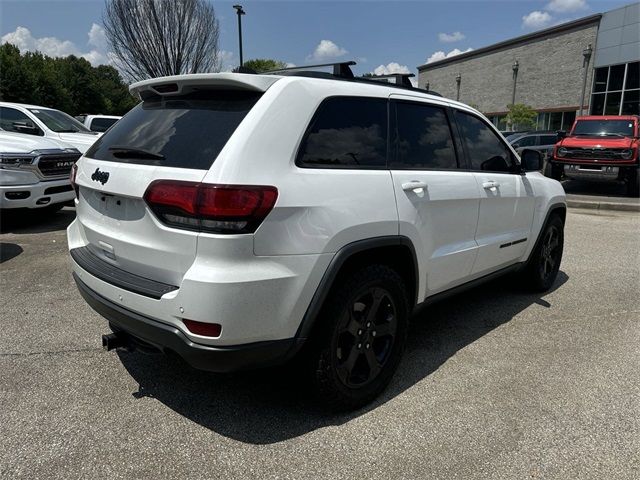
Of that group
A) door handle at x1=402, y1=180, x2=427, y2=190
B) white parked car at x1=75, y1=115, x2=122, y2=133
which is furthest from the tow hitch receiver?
white parked car at x1=75, y1=115, x2=122, y2=133

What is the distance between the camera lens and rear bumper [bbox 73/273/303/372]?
2150 mm

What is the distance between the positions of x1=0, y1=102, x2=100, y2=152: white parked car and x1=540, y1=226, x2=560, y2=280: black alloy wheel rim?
7.77 metres

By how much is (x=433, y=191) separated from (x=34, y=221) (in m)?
7.36

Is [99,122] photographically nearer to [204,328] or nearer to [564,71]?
[204,328]

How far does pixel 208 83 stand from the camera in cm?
242

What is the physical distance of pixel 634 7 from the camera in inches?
1033

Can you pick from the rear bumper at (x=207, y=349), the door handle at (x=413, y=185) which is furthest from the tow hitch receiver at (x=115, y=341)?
the door handle at (x=413, y=185)

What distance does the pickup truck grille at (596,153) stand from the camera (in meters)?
12.1

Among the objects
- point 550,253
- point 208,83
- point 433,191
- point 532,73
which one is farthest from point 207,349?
point 532,73

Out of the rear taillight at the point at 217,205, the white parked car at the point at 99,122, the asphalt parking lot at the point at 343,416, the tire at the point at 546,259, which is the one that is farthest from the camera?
the white parked car at the point at 99,122

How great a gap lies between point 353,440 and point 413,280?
102 centimetres

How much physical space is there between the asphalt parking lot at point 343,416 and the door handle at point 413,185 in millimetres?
1241

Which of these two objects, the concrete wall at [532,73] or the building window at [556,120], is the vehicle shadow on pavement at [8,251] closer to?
the building window at [556,120]

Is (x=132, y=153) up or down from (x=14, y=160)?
up
